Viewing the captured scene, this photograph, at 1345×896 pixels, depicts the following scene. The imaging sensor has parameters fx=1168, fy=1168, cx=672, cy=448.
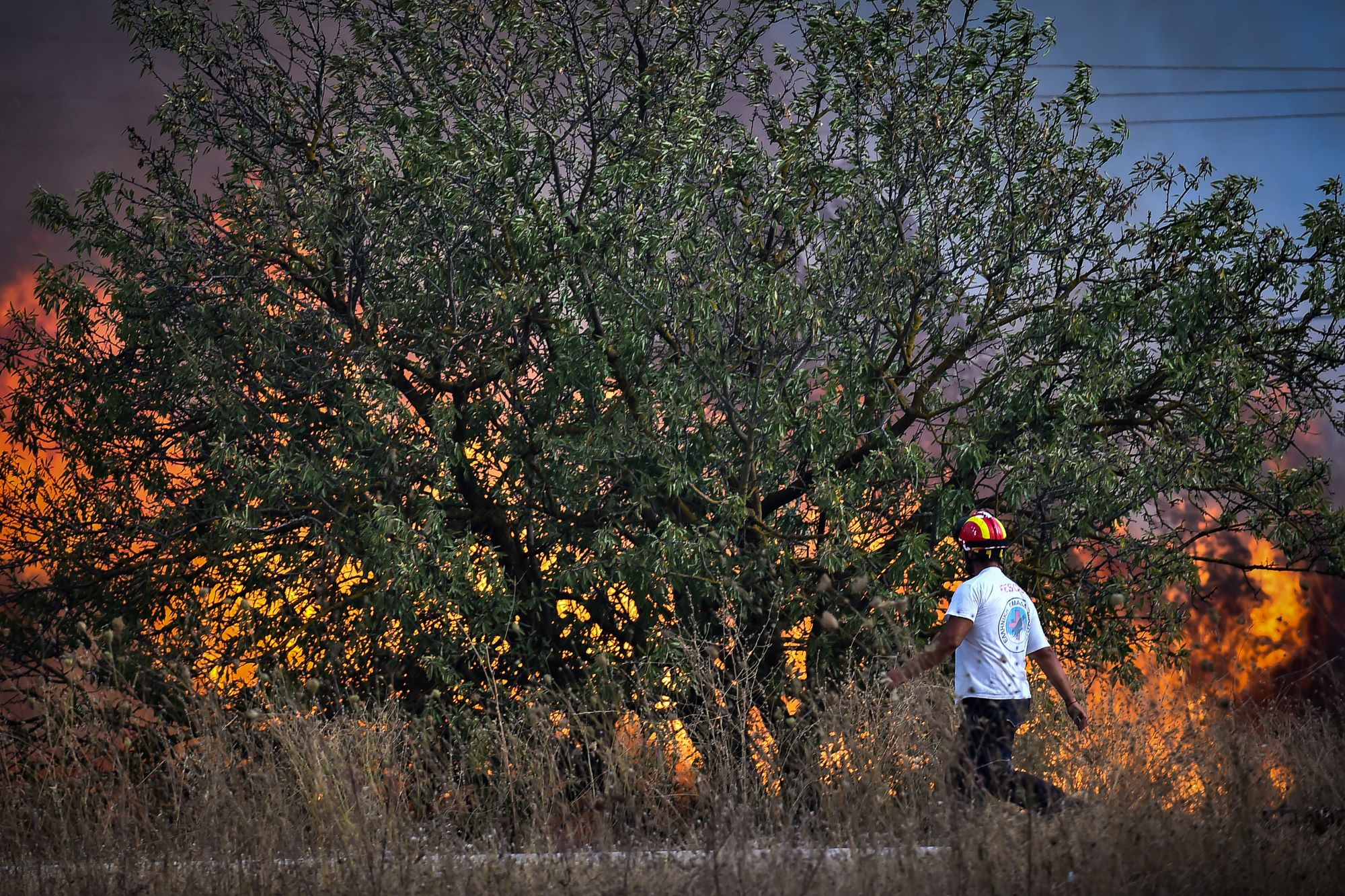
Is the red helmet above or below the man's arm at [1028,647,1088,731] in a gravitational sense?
above

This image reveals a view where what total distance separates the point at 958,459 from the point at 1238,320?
271 centimetres

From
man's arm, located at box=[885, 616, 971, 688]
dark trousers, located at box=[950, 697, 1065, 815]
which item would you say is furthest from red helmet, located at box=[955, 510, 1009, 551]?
dark trousers, located at box=[950, 697, 1065, 815]

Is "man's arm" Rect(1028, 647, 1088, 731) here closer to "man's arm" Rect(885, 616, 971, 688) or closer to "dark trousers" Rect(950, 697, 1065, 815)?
"dark trousers" Rect(950, 697, 1065, 815)

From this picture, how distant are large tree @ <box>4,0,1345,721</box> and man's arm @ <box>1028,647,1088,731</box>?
224 centimetres

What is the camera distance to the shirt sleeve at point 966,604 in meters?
Result: 5.14

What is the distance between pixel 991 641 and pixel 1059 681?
43cm

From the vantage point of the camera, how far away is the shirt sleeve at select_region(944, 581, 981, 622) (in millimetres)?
5137

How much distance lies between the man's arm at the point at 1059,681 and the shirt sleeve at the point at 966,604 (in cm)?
45

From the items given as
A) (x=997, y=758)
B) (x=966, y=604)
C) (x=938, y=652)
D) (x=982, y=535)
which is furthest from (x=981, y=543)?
(x=997, y=758)

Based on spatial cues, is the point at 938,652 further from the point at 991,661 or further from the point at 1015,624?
the point at 1015,624

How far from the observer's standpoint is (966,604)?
16.9 feet

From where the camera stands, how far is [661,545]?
7.40 meters

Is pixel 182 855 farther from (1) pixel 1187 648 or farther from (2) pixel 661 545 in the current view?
(1) pixel 1187 648

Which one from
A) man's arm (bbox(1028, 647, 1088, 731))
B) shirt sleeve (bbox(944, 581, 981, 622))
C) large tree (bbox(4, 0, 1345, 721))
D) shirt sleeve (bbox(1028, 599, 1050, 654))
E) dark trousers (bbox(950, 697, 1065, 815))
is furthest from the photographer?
large tree (bbox(4, 0, 1345, 721))
